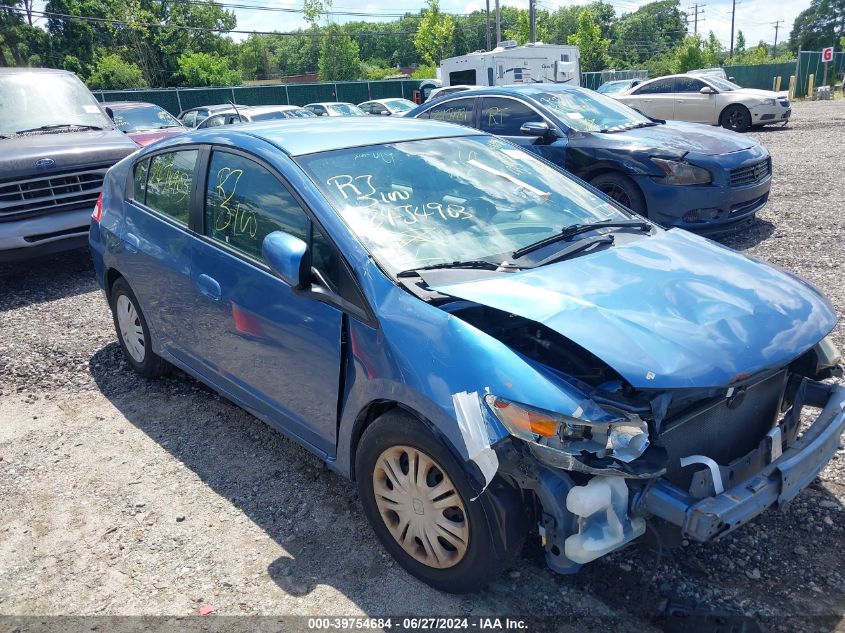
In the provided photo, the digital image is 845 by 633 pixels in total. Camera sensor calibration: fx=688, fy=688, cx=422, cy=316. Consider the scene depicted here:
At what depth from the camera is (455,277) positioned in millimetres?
2752

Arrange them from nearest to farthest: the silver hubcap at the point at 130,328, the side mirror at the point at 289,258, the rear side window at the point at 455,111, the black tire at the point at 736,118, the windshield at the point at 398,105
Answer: the side mirror at the point at 289,258 < the silver hubcap at the point at 130,328 < the rear side window at the point at 455,111 < the black tire at the point at 736,118 < the windshield at the point at 398,105

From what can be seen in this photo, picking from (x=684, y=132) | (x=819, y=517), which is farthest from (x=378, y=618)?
(x=684, y=132)

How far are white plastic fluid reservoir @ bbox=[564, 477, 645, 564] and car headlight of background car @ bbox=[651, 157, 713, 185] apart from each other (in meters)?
5.13

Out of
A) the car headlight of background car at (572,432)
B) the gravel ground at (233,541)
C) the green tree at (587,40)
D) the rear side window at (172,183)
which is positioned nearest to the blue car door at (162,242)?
the rear side window at (172,183)

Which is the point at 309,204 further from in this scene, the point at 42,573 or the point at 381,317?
the point at 42,573

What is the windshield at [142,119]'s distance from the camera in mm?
11086

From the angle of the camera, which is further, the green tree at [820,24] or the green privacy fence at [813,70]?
the green tree at [820,24]

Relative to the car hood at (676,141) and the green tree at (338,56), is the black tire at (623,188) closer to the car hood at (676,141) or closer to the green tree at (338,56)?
the car hood at (676,141)

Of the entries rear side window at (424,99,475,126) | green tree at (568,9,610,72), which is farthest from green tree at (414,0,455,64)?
rear side window at (424,99,475,126)

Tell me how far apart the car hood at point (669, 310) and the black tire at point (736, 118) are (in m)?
16.3

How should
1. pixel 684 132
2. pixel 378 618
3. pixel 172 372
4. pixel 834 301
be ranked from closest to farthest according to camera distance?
pixel 378 618
pixel 172 372
pixel 834 301
pixel 684 132

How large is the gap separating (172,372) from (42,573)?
6.42 feet

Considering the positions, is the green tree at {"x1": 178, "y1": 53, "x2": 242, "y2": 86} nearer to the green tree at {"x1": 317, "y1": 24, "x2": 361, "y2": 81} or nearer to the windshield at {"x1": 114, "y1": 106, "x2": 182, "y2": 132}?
the green tree at {"x1": 317, "y1": 24, "x2": 361, "y2": 81}

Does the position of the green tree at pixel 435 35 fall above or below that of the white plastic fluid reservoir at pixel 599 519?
above
